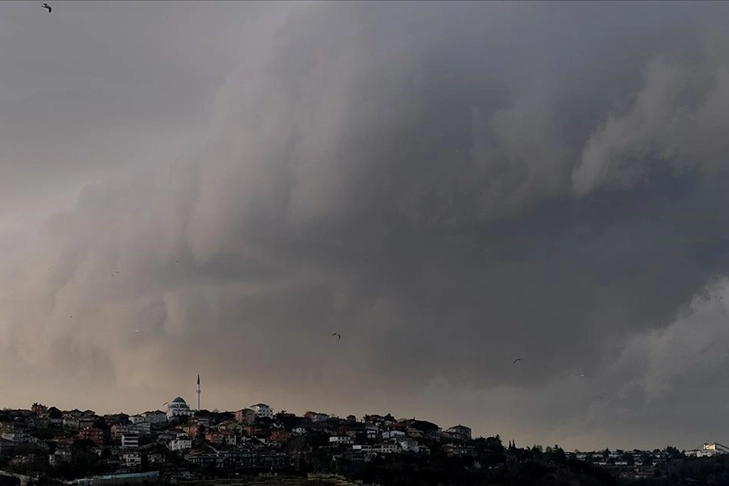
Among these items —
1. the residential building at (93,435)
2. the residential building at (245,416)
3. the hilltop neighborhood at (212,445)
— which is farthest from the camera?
the residential building at (245,416)

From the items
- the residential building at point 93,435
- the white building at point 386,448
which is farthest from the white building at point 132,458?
the white building at point 386,448

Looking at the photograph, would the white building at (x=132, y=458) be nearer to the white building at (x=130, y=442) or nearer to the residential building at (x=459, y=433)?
the white building at (x=130, y=442)

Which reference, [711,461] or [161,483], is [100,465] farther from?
[711,461]

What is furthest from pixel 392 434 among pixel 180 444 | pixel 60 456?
pixel 60 456

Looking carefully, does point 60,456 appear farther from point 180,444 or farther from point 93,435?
point 180,444

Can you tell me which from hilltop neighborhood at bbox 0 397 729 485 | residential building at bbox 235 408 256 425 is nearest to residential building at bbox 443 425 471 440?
hilltop neighborhood at bbox 0 397 729 485

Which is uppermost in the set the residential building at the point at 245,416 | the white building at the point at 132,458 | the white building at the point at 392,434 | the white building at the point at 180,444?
the residential building at the point at 245,416

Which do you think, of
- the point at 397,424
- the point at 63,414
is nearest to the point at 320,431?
the point at 397,424

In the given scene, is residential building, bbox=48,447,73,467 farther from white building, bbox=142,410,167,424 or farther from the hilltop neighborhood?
white building, bbox=142,410,167,424
